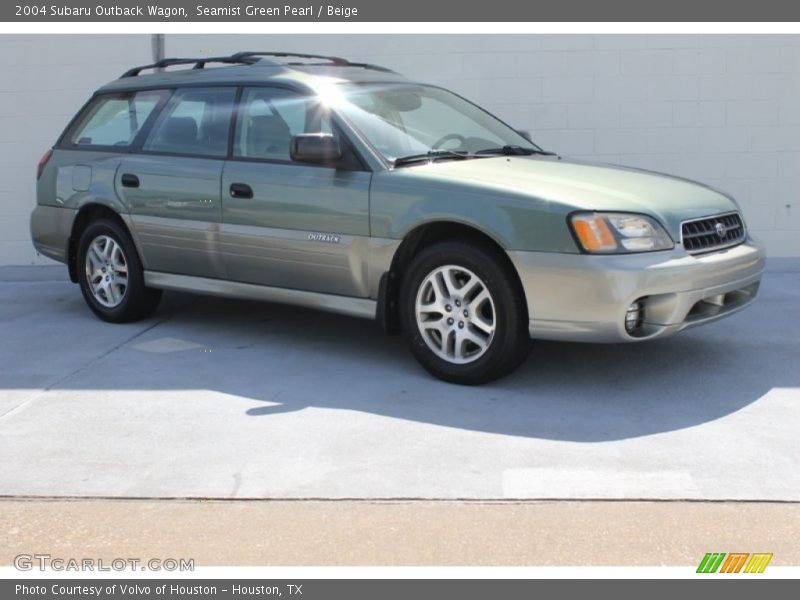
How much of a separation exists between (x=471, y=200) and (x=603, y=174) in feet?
3.08

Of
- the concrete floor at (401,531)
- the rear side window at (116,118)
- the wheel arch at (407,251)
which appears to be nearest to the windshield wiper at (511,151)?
the wheel arch at (407,251)

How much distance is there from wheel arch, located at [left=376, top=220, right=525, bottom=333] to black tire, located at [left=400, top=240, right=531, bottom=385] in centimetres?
9

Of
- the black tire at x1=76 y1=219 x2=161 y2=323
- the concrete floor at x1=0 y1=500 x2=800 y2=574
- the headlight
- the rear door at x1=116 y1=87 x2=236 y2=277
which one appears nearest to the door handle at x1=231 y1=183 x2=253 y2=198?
the rear door at x1=116 y1=87 x2=236 y2=277

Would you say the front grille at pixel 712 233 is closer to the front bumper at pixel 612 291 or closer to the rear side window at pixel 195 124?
the front bumper at pixel 612 291

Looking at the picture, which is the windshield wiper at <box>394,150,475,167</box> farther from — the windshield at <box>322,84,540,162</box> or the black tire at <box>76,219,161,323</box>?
the black tire at <box>76,219,161,323</box>

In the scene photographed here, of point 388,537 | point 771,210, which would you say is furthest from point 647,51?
point 388,537

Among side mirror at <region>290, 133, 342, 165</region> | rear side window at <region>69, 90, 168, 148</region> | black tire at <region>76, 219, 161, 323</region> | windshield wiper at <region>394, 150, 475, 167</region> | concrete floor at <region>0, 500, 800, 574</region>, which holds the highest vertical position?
rear side window at <region>69, 90, 168, 148</region>

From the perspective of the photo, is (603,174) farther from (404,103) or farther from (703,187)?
(404,103)

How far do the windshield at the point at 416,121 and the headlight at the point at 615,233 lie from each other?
128cm

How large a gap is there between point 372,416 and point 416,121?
81.6 inches

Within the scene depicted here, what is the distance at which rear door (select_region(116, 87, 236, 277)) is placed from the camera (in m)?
7.32

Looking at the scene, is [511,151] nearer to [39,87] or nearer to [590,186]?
[590,186]

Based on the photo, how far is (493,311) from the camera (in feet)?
20.0

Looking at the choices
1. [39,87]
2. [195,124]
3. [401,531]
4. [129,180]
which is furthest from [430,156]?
[39,87]
